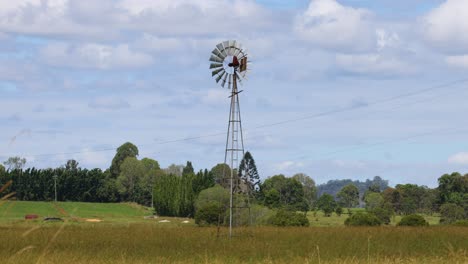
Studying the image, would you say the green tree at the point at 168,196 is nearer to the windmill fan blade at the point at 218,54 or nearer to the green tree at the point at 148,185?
the green tree at the point at 148,185

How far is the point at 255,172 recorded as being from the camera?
162625 mm

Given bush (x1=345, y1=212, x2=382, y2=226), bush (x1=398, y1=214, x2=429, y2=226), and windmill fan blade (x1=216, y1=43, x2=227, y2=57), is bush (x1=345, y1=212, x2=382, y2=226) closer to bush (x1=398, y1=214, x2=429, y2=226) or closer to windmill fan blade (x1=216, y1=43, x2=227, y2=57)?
bush (x1=398, y1=214, x2=429, y2=226)

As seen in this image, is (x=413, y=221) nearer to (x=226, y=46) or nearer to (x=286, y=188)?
(x=226, y=46)

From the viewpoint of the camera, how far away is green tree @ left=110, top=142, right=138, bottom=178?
183 meters

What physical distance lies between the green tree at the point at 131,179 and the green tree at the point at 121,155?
13.7m

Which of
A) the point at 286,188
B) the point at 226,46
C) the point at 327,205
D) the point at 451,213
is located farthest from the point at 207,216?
the point at 286,188

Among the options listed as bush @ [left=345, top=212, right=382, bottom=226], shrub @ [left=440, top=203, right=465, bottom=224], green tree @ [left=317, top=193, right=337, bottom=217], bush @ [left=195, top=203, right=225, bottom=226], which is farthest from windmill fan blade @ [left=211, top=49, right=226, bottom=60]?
green tree @ [left=317, top=193, right=337, bottom=217]

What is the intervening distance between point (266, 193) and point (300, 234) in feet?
306

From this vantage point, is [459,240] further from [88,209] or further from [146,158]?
[146,158]

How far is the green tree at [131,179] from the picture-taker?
514 feet

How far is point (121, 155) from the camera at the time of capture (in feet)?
608

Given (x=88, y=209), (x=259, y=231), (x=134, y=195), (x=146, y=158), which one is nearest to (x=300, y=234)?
(x=259, y=231)

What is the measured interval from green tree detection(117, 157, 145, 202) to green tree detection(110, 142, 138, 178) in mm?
13732

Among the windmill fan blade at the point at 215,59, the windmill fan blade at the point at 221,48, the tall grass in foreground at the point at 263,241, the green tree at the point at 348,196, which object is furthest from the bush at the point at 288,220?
the green tree at the point at 348,196
